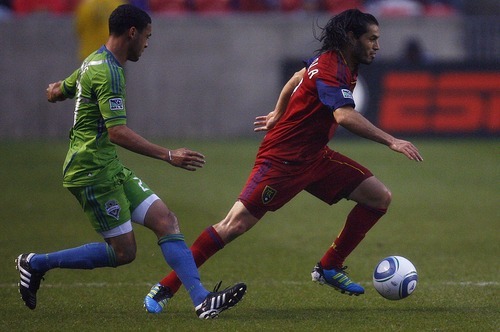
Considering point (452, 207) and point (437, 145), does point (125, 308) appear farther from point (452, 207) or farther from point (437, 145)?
point (437, 145)

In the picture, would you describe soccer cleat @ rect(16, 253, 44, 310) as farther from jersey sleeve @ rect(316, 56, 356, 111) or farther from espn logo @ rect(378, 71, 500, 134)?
espn logo @ rect(378, 71, 500, 134)

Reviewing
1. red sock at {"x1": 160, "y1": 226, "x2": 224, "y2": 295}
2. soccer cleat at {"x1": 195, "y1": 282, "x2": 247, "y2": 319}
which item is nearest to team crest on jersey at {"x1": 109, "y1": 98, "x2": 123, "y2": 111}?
red sock at {"x1": 160, "y1": 226, "x2": 224, "y2": 295}

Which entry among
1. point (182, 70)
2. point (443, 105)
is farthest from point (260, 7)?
point (443, 105)

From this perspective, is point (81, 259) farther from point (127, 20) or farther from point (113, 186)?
point (127, 20)

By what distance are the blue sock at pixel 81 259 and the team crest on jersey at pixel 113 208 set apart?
26cm

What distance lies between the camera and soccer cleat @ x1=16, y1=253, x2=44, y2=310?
22.9 ft

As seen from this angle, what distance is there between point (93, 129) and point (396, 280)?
231 centimetres

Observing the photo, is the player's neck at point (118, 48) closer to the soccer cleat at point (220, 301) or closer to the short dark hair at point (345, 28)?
the short dark hair at point (345, 28)

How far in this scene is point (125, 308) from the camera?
23.8ft

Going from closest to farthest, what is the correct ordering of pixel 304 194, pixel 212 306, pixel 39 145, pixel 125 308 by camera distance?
pixel 212 306 → pixel 125 308 → pixel 304 194 → pixel 39 145

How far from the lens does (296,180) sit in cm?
750

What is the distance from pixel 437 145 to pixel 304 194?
5.27 m

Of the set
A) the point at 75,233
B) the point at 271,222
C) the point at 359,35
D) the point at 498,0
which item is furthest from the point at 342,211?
the point at 498,0

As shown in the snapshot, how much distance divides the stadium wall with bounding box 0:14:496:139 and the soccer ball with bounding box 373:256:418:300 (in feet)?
43.8
